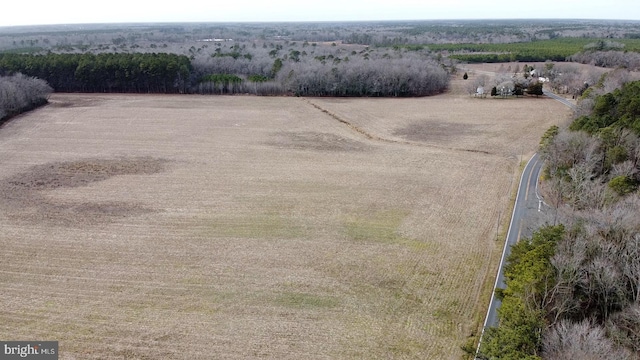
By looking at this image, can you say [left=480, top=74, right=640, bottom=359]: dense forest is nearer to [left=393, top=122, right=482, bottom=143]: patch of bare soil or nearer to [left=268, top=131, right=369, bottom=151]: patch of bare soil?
[left=268, top=131, right=369, bottom=151]: patch of bare soil

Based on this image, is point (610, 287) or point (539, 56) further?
point (539, 56)

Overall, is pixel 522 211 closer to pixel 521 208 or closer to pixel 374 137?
pixel 521 208

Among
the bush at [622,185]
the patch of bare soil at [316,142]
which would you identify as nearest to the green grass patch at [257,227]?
the bush at [622,185]

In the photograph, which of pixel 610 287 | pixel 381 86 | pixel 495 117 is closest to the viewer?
pixel 610 287

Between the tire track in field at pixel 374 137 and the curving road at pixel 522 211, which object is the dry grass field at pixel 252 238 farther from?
the curving road at pixel 522 211

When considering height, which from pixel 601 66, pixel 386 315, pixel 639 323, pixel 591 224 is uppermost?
pixel 601 66

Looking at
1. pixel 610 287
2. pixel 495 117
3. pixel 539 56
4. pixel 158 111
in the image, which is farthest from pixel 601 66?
pixel 610 287

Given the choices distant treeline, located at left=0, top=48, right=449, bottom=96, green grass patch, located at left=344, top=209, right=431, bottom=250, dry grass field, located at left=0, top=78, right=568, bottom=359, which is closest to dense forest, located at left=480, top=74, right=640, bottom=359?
dry grass field, located at left=0, top=78, right=568, bottom=359

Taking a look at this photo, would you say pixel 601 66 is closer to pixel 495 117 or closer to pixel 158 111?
pixel 495 117
